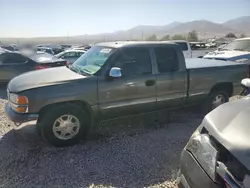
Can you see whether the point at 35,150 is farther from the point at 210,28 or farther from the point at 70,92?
the point at 210,28

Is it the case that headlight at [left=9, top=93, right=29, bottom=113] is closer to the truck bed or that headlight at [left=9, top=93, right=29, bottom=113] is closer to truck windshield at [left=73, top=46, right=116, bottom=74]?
truck windshield at [left=73, top=46, right=116, bottom=74]

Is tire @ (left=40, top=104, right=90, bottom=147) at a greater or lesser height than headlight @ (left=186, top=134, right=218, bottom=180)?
lesser

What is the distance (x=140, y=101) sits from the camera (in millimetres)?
4508

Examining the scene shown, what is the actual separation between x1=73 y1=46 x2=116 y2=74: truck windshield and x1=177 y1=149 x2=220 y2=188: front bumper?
2339 millimetres

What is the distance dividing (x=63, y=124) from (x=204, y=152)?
8.27 ft

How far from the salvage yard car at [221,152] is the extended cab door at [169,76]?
2208 millimetres

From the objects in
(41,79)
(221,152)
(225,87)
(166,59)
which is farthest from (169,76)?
(221,152)

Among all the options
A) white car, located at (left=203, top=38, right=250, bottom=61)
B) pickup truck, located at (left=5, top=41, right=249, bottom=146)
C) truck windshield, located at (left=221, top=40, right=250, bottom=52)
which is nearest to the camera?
pickup truck, located at (left=5, top=41, right=249, bottom=146)

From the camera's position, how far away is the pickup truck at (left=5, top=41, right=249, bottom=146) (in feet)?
12.3

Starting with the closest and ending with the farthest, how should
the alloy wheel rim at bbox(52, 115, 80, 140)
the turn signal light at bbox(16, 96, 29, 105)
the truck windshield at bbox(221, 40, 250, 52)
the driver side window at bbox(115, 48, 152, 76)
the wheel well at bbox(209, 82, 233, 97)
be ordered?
the turn signal light at bbox(16, 96, 29, 105) → the alloy wheel rim at bbox(52, 115, 80, 140) → the driver side window at bbox(115, 48, 152, 76) → the wheel well at bbox(209, 82, 233, 97) → the truck windshield at bbox(221, 40, 250, 52)

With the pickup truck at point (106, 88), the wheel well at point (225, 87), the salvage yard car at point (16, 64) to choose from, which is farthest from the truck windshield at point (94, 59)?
the salvage yard car at point (16, 64)

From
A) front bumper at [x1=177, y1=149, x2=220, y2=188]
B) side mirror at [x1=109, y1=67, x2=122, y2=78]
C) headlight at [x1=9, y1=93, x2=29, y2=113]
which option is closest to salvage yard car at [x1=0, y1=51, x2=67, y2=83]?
headlight at [x1=9, y1=93, x2=29, y2=113]

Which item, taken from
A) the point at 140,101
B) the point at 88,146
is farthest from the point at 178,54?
the point at 88,146

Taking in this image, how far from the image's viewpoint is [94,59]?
179 inches
